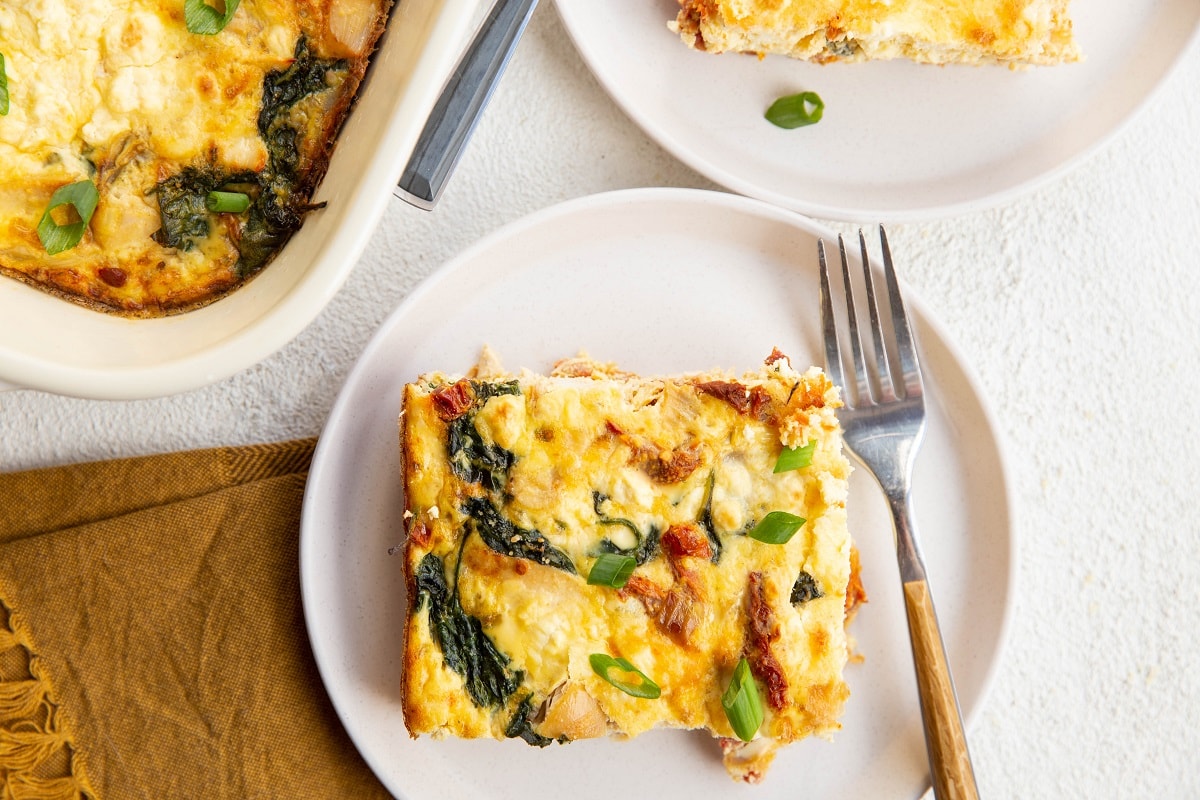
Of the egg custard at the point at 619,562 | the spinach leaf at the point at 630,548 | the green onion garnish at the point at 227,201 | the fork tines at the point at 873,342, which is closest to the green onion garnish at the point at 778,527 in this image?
the egg custard at the point at 619,562

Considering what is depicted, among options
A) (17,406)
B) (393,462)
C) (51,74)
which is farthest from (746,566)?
(17,406)

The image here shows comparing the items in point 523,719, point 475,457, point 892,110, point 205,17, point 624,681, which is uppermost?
point 892,110

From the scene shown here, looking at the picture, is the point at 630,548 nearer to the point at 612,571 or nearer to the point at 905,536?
the point at 612,571

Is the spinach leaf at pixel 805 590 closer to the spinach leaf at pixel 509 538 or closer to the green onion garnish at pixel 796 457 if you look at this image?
the green onion garnish at pixel 796 457

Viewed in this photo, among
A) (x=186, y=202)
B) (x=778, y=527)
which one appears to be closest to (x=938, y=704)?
(x=778, y=527)

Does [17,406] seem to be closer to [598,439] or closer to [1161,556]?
[598,439]

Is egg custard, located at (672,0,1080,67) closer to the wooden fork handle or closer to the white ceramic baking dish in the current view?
the white ceramic baking dish
